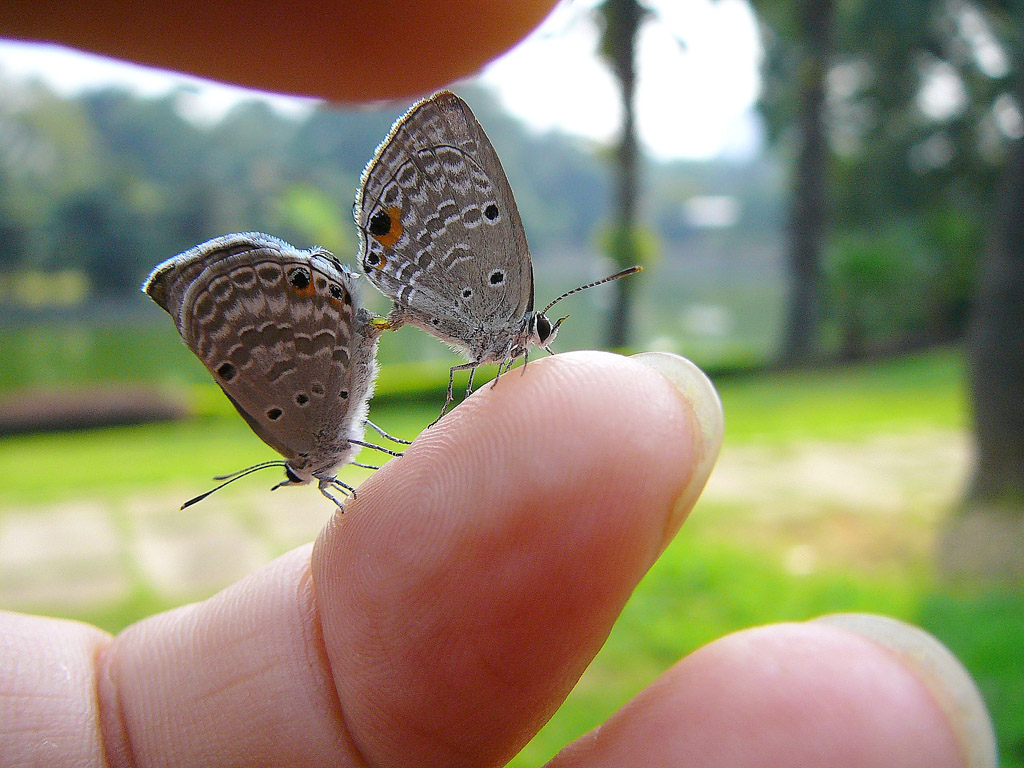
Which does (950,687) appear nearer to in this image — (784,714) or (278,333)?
(784,714)

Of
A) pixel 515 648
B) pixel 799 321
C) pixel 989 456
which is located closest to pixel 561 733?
pixel 515 648

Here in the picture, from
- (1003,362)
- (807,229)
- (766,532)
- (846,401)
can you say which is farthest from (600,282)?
(807,229)

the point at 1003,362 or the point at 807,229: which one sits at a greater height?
the point at 1003,362

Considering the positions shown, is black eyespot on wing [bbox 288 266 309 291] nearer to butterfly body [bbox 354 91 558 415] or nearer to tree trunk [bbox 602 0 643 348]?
butterfly body [bbox 354 91 558 415]

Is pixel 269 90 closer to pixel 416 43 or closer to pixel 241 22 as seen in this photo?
pixel 241 22

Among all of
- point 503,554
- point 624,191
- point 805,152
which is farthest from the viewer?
point 805,152

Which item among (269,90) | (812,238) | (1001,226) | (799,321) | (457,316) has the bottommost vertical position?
(799,321)

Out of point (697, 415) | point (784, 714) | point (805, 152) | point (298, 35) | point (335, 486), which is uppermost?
point (298, 35)

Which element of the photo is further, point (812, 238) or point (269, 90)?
point (812, 238)
